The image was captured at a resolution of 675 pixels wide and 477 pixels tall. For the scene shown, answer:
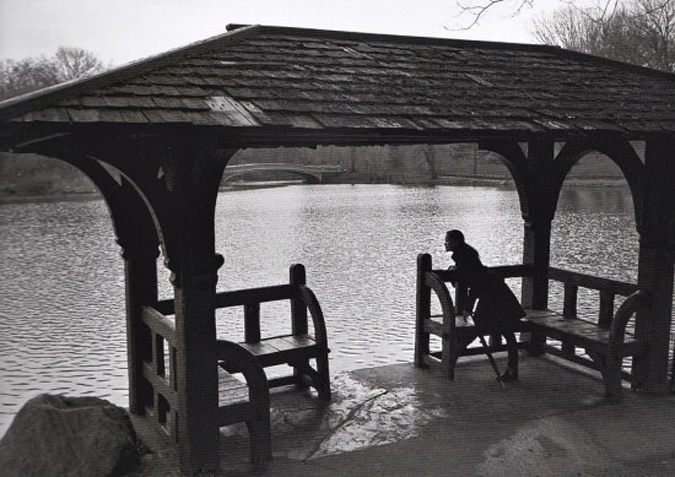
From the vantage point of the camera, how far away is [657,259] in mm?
6781

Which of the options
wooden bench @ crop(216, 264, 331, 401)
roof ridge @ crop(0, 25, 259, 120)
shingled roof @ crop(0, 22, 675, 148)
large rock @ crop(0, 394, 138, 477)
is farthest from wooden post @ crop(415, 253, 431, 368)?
large rock @ crop(0, 394, 138, 477)

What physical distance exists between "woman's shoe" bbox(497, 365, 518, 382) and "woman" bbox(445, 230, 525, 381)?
0.10m

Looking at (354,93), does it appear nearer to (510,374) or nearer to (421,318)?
(421,318)

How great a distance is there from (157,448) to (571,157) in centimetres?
499

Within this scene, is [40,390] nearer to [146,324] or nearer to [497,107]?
[146,324]

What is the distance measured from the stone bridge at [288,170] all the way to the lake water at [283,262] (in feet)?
9.03

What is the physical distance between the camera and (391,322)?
11336mm

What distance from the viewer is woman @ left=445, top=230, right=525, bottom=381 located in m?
7.05

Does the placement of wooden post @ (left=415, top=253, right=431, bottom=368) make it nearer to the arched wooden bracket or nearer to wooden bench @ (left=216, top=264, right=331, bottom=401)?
wooden bench @ (left=216, top=264, right=331, bottom=401)

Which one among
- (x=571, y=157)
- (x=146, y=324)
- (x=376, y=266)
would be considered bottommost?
(x=376, y=266)

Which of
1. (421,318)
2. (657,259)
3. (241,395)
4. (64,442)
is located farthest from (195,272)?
(657,259)

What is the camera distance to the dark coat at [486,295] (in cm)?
705

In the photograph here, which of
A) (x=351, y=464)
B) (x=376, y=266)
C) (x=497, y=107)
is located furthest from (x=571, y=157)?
(x=376, y=266)

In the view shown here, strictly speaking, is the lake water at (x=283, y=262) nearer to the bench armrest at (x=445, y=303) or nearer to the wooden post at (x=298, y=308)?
the bench armrest at (x=445, y=303)
